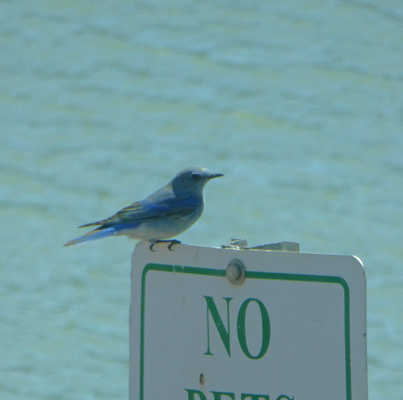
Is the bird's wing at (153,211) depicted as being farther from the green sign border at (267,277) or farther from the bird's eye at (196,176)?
the green sign border at (267,277)

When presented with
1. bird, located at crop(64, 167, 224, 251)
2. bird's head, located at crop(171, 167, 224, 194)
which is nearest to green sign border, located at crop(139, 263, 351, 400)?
bird, located at crop(64, 167, 224, 251)

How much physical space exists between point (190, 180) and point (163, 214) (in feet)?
0.65

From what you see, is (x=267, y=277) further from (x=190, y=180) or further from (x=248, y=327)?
(x=190, y=180)

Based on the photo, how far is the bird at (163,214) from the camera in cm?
362

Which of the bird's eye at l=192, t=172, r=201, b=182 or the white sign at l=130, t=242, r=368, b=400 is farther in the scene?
the bird's eye at l=192, t=172, r=201, b=182

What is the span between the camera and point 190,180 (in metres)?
3.77

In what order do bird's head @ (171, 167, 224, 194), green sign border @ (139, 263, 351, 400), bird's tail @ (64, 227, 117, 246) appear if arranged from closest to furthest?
1. green sign border @ (139, 263, 351, 400)
2. bird's tail @ (64, 227, 117, 246)
3. bird's head @ (171, 167, 224, 194)

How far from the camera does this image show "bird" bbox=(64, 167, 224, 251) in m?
3.62

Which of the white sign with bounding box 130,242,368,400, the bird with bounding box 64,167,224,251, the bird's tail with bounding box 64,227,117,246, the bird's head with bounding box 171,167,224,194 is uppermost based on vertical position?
the bird's head with bounding box 171,167,224,194

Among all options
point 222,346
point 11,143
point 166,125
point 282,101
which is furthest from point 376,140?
point 222,346

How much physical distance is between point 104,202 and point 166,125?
1.09 meters

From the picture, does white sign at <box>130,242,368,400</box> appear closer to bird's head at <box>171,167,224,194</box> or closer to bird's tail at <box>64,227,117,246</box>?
bird's tail at <box>64,227,117,246</box>

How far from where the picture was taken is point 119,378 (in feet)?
18.7

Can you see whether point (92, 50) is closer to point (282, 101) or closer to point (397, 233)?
point (282, 101)
